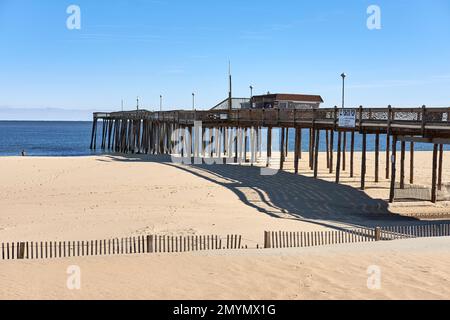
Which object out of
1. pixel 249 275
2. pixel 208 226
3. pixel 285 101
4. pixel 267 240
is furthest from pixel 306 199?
pixel 285 101

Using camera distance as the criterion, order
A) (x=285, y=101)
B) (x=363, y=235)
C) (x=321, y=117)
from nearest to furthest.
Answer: (x=363, y=235) → (x=321, y=117) → (x=285, y=101)

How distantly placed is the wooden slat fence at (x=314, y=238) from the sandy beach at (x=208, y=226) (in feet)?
2.38

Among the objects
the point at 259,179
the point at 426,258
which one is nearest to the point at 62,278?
the point at 426,258

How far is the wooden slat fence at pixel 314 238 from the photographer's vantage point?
14089 mm

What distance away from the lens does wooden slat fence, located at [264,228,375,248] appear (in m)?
14.1

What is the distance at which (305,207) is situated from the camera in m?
21.8

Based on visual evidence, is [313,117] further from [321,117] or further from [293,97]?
[293,97]

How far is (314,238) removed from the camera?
1502cm

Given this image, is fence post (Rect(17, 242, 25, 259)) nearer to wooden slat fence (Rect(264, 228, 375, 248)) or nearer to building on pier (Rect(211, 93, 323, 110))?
wooden slat fence (Rect(264, 228, 375, 248))

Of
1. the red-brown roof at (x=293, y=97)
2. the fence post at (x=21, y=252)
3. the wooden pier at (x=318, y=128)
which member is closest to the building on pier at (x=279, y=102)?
the red-brown roof at (x=293, y=97)

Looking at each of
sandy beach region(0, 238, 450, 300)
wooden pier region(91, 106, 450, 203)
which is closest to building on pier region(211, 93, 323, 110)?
wooden pier region(91, 106, 450, 203)

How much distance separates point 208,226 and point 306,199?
7.21m

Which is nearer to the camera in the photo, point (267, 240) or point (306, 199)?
point (267, 240)
